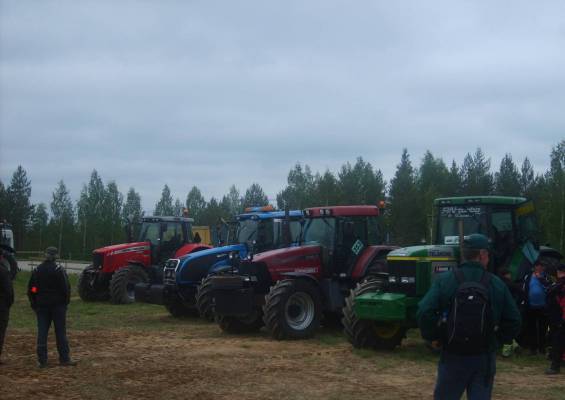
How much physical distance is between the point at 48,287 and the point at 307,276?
185 inches

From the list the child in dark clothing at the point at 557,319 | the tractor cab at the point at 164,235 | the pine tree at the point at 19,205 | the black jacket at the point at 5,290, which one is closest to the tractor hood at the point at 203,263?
the tractor cab at the point at 164,235

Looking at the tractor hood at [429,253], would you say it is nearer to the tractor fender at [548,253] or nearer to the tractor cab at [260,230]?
the tractor fender at [548,253]

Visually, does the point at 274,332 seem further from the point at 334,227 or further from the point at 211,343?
the point at 334,227

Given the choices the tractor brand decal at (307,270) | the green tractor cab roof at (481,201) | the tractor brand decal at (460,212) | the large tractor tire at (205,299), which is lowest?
the large tractor tire at (205,299)

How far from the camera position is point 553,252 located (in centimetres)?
1308

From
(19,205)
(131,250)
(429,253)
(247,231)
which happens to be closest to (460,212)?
(429,253)

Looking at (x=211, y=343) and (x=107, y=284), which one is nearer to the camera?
(x=211, y=343)

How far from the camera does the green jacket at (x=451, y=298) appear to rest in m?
5.01

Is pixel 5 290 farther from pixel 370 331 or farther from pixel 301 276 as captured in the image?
pixel 370 331

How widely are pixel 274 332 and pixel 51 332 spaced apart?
14.1 feet

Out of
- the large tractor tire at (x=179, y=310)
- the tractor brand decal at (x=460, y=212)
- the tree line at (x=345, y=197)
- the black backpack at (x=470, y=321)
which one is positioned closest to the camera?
the black backpack at (x=470, y=321)

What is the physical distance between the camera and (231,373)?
9234 millimetres

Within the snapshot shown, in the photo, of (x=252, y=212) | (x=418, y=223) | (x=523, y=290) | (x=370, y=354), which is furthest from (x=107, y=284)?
(x=418, y=223)

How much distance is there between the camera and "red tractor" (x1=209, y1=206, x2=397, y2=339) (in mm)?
12461
